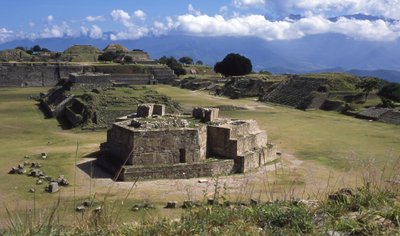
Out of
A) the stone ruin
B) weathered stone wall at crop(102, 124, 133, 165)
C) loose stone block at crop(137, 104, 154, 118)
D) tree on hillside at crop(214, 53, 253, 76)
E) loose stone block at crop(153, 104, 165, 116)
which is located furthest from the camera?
tree on hillside at crop(214, 53, 253, 76)

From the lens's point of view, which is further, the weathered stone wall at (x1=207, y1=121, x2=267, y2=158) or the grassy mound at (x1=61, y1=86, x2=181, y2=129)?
the grassy mound at (x1=61, y1=86, x2=181, y2=129)

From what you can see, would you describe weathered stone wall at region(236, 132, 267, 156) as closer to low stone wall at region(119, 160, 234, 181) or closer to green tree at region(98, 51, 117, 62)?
low stone wall at region(119, 160, 234, 181)

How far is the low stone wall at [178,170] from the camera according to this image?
50.6 ft

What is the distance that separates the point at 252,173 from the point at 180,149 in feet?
9.15

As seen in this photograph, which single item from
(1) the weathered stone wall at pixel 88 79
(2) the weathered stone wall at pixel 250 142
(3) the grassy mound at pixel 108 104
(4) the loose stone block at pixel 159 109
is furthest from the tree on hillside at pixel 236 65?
(2) the weathered stone wall at pixel 250 142

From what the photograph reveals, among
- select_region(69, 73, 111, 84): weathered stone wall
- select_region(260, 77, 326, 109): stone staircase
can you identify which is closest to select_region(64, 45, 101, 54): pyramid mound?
select_region(69, 73, 111, 84): weathered stone wall

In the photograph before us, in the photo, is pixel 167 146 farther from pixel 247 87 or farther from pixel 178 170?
pixel 247 87

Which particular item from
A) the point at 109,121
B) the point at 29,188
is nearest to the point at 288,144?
the point at 109,121

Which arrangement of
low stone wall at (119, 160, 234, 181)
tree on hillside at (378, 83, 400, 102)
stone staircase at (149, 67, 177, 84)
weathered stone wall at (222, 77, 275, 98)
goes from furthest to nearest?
stone staircase at (149, 67, 177, 84)
weathered stone wall at (222, 77, 275, 98)
tree on hillside at (378, 83, 400, 102)
low stone wall at (119, 160, 234, 181)

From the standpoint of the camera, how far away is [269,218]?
17.1ft

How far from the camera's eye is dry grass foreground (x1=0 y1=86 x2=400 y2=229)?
1248 cm

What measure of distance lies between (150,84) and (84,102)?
29389mm

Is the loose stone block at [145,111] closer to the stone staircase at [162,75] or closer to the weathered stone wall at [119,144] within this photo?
the weathered stone wall at [119,144]

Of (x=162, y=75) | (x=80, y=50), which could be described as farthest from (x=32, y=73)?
(x=80, y=50)
